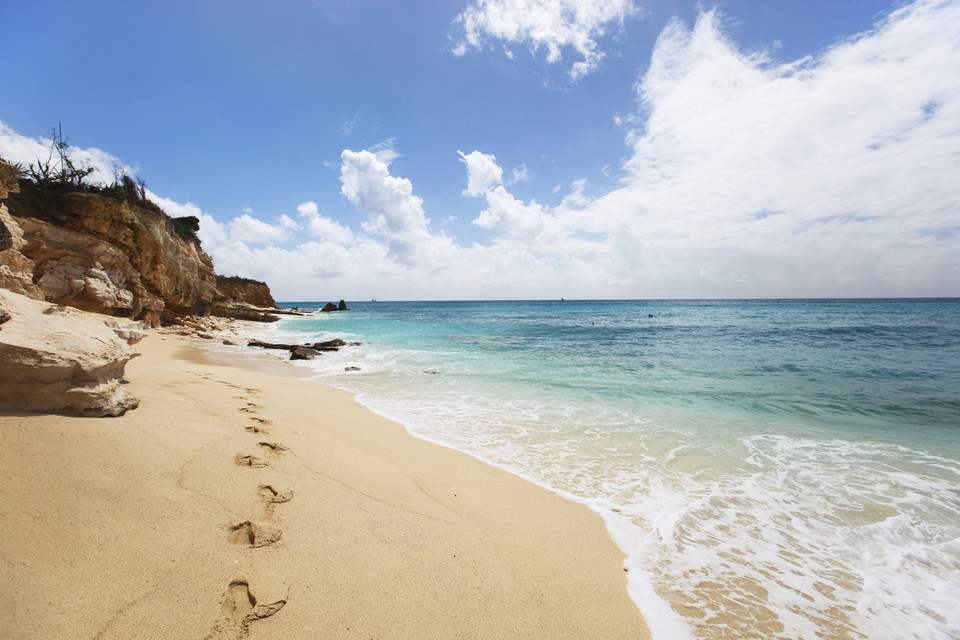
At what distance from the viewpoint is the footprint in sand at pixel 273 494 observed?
324 centimetres

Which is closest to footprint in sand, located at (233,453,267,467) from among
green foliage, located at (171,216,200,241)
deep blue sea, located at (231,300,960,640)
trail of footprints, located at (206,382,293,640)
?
trail of footprints, located at (206,382,293,640)

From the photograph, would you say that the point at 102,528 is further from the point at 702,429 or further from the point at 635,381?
the point at 635,381

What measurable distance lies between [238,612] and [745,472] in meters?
6.14

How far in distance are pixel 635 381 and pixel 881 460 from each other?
5.92 metres

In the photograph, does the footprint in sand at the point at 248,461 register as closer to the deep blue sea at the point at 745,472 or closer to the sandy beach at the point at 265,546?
the sandy beach at the point at 265,546

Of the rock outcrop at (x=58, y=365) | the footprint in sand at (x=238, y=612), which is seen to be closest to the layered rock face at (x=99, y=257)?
the rock outcrop at (x=58, y=365)

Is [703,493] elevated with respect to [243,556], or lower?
lower

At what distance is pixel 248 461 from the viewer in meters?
3.85

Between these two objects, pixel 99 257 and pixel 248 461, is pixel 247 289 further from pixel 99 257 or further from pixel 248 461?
pixel 248 461

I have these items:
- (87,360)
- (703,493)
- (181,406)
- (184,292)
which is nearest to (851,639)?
(703,493)

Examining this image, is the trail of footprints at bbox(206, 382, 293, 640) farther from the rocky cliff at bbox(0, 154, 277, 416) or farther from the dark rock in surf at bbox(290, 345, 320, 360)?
the dark rock in surf at bbox(290, 345, 320, 360)

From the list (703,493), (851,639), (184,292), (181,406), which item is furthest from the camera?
(184,292)

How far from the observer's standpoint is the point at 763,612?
2885 millimetres

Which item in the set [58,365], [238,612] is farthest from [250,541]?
[58,365]
